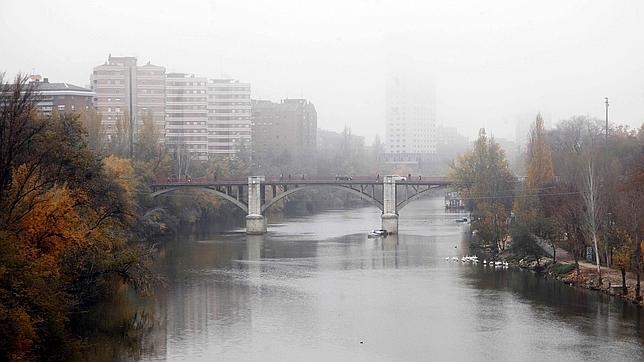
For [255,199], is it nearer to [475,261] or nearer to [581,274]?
[475,261]

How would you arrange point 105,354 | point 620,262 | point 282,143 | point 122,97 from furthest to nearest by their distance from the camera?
point 282,143, point 122,97, point 620,262, point 105,354

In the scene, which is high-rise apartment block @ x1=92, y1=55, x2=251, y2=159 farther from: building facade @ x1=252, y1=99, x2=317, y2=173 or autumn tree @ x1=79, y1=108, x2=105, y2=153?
autumn tree @ x1=79, y1=108, x2=105, y2=153

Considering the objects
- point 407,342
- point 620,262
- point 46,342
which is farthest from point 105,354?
point 620,262

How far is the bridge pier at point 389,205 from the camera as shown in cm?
6012

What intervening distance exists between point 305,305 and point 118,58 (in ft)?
230

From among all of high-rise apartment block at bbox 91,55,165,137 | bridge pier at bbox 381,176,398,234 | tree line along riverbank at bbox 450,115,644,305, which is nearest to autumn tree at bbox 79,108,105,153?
bridge pier at bbox 381,176,398,234

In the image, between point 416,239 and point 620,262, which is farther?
point 416,239

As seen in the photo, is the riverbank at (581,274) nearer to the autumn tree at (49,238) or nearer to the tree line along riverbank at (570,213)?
the tree line along riverbank at (570,213)

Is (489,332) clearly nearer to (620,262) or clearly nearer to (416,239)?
(620,262)

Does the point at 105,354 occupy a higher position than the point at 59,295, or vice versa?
the point at 59,295

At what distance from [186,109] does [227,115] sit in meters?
5.30

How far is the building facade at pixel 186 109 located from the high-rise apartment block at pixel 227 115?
144 centimetres

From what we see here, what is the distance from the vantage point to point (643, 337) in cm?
2559

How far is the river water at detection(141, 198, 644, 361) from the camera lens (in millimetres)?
24469
